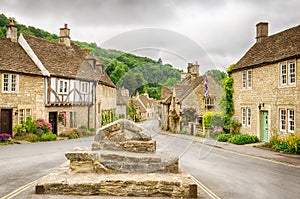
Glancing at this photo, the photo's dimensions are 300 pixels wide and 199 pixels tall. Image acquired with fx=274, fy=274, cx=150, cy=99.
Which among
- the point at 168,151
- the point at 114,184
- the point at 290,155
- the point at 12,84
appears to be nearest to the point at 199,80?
the point at 168,151

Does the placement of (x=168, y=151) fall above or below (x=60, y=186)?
above

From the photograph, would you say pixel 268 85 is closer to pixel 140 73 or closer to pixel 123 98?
pixel 140 73

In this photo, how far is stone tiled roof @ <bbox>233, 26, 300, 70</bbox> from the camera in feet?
58.8

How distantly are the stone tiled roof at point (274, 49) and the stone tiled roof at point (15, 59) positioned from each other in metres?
17.3

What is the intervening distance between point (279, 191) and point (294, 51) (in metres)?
11.7

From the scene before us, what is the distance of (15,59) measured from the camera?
22.4 metres

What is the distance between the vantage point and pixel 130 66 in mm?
5926

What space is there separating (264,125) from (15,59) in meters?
20.3

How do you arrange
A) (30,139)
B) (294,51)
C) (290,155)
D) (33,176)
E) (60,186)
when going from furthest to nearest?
1. (30,139)
2. (294,51)
3. (290,155)
4. (33,176)
5. (60,186)

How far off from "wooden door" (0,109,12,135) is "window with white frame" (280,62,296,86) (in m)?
19.9

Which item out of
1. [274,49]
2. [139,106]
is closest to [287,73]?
[274,49]

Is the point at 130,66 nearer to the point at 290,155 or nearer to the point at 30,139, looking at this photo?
the point at 290,155

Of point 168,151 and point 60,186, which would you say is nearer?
point 60,186

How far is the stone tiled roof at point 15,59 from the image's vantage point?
69.3ft
